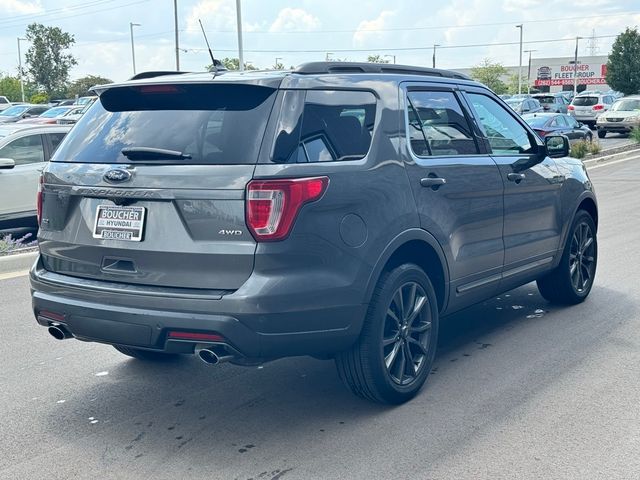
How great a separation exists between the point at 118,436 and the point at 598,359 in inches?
125

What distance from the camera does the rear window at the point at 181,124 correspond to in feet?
13.6

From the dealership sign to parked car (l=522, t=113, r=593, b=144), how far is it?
85.6 m

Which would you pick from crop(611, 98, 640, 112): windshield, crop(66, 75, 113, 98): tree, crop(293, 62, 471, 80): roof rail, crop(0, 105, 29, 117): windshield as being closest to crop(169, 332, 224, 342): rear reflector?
crop(293, 62, 471, 80): roof rail

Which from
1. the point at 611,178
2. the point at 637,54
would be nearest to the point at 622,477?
the point at 611,178

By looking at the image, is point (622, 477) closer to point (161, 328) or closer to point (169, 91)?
point (161, 328)

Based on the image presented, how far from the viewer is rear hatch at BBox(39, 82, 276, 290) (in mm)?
4039

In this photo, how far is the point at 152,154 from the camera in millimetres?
Answer: 4250

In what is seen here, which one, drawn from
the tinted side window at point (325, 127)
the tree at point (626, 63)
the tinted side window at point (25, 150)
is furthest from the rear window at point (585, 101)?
the tinted side window at point (325, 127)

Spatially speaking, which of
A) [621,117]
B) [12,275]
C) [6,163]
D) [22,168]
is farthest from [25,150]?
[621,117]

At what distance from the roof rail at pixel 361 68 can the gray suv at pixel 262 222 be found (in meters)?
0.01

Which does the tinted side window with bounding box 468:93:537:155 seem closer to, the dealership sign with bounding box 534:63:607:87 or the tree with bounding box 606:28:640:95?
the tree with bounding box 606:28:640:95

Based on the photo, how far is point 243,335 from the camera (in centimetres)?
398

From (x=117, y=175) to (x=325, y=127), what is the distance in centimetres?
110

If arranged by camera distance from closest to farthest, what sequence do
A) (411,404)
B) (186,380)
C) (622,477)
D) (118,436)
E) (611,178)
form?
(622,477) < (118,436) < (411,404) < (186,380) < (611,178)
